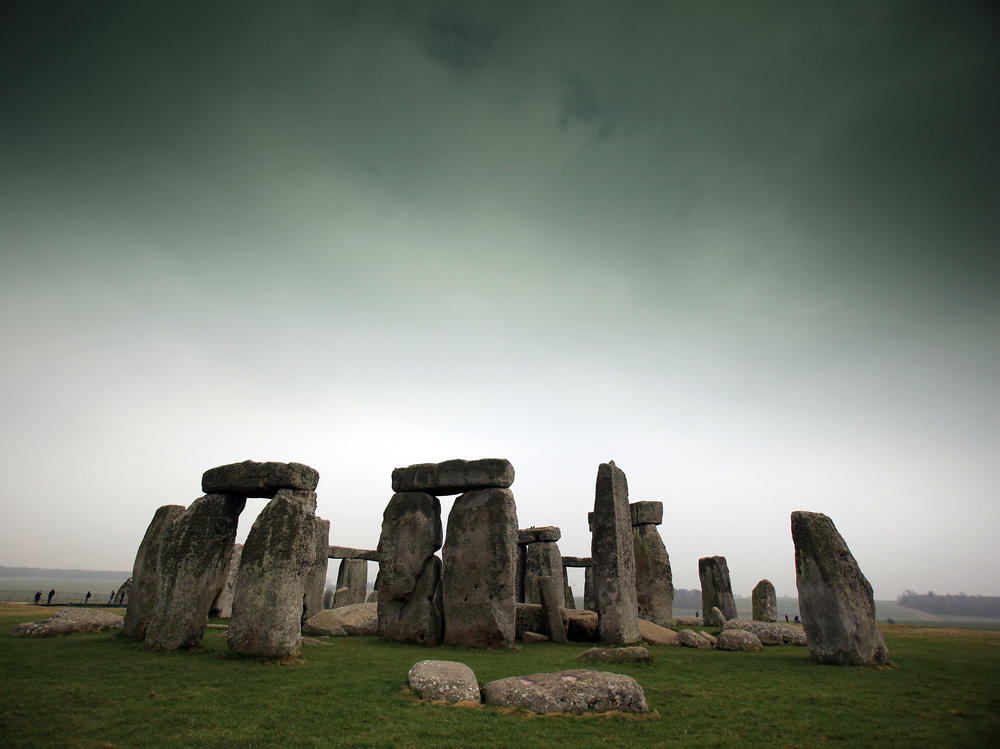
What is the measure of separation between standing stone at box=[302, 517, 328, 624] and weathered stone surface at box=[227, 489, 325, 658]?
738 centimetres

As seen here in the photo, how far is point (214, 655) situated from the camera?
9125mm

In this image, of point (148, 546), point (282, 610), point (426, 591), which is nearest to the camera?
point (282, 610)

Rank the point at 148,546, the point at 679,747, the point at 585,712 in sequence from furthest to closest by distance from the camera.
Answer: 1. the point at 148,546
2. the point at 585,712
3. the point at 679,747

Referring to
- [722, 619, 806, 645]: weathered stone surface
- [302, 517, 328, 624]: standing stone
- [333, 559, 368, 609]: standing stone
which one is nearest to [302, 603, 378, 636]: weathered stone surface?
[302, 517, 328, 624]: standing stone

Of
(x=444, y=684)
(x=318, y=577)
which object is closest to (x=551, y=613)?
(x=444, y=684)

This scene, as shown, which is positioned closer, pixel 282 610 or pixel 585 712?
pixel 585 712

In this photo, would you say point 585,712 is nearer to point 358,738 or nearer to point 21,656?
point 358,738

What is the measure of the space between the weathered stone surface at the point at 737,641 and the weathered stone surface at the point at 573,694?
23.2 feet

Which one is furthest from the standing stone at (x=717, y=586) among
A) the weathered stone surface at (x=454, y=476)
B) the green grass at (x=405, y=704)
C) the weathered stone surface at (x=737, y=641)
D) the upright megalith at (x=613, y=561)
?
the weathered stone surface at (x=454, y=476)

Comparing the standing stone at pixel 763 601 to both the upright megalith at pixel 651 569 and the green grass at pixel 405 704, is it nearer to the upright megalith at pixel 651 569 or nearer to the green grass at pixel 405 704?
the upright megalith at pixel 651 569

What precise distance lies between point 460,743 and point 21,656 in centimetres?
820

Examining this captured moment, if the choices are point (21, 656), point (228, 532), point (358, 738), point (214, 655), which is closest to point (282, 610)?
point (214, 655)

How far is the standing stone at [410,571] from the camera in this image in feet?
41.5

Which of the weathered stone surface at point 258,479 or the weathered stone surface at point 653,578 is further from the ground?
the weathered stone surface at point 258,479
